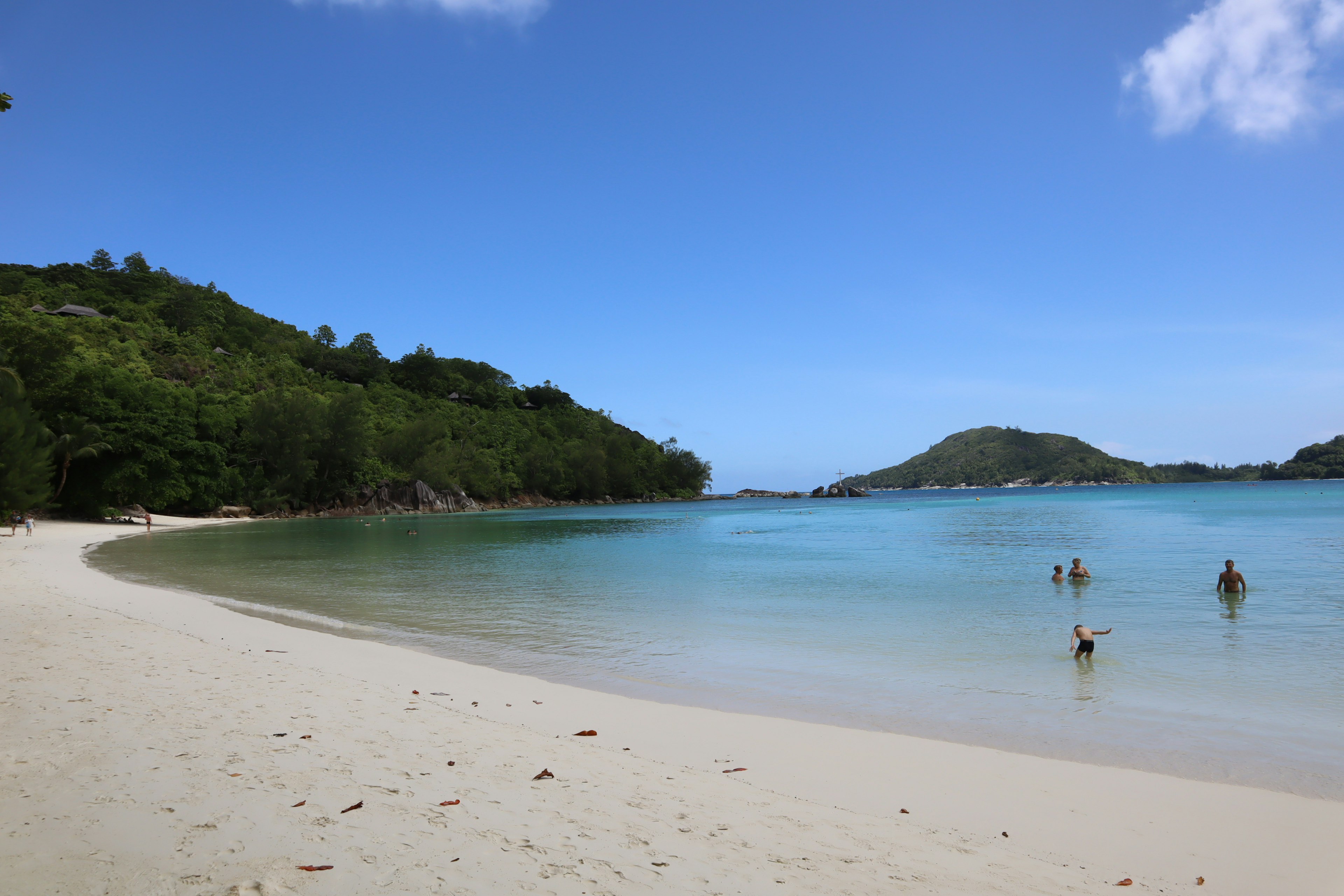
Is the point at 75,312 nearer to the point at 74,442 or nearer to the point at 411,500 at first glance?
the point at 411,500

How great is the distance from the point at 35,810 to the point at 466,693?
4.35 metres

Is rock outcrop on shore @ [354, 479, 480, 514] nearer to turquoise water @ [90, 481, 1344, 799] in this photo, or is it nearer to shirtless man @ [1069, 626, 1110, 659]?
turquoise water @ [90, 481, 1344, 799]

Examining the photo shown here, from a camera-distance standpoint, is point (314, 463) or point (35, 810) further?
point (314, 463)

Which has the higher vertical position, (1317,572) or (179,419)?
(179,419)

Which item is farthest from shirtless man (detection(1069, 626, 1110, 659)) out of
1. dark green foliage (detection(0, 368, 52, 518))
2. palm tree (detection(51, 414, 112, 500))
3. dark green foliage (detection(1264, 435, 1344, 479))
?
dark green foliage (detection(1264, 435, 1344, 479))

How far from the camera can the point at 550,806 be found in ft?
14.6

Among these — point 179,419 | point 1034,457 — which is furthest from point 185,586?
point 1034,457

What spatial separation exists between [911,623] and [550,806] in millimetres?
10831

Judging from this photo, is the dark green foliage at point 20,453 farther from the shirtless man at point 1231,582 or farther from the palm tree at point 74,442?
the shirtless man at point 1231,582

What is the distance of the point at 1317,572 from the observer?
62.7 feet

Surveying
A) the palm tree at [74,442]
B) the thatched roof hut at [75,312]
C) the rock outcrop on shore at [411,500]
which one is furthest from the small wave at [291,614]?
the thatched roof hut at [75,312]

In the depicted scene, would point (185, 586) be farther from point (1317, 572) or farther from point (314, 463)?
point (314, 463)

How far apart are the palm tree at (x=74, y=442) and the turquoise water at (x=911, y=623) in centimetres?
1334

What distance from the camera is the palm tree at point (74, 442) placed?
144 feet
